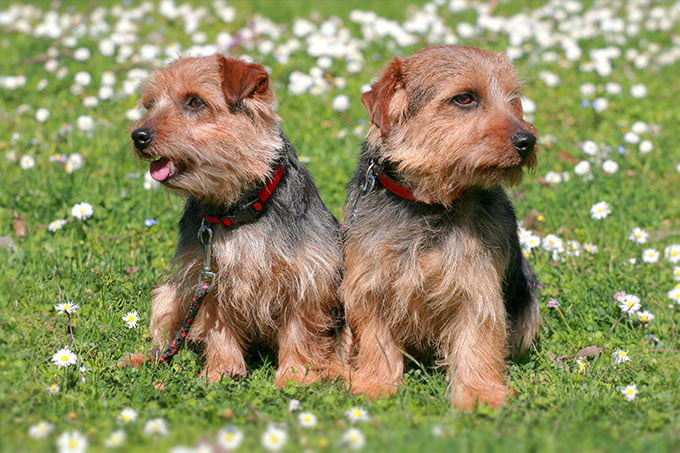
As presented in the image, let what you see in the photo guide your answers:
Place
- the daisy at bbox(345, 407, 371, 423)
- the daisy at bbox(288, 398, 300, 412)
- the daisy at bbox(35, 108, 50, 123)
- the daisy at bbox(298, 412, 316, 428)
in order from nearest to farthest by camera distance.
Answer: the daisy at bbox(298, 412, 316, 428) → the daisy at bbox(345, 407, 371, 423) → the daisy at bbox(288, 398, 300, 412) → the daisy at bbox(35, 108, 50, 123)

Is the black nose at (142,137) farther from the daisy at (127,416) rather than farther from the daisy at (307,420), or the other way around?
the daisy at (307,420)

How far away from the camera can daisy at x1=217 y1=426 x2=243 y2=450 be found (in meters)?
2.93

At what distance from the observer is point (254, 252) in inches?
172

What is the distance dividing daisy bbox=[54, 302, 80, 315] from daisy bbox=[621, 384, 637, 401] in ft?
10.7

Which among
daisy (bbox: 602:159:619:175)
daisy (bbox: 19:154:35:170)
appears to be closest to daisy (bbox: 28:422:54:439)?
daisy (bbox: 19:154:35:170)

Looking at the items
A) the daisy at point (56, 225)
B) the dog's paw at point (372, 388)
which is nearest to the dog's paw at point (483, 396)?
the dog's paw at point (372, 388)

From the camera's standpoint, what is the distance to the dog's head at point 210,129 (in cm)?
419

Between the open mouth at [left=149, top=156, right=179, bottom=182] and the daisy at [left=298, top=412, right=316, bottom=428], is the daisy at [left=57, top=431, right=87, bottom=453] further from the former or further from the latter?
the open mouth at [left=149, top=156, right=179, bottom=182]

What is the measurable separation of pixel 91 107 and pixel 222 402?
519 centimetres

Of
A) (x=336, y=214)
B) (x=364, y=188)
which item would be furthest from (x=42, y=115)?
(x=364, y=188)

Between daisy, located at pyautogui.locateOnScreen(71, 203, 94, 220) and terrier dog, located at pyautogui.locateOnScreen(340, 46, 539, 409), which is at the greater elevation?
terrier dog, located at pyautogui.locateOnScreen(340, 46, 539, 409)

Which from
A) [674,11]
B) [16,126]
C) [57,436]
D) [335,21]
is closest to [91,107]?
[16,126]

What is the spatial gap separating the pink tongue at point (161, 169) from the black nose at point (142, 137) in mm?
140

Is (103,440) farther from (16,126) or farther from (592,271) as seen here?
(16,126)
